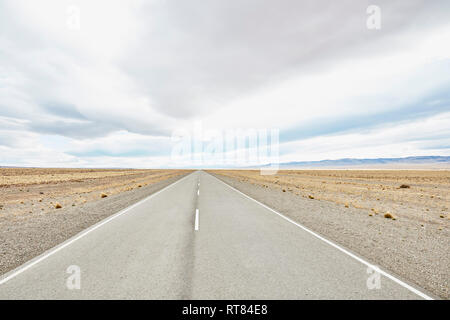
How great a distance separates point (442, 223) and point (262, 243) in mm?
8560

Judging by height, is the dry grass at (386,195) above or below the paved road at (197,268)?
below

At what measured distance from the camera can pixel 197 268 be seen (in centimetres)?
431

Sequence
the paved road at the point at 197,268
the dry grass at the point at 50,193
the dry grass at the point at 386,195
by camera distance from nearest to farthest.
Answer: the paved road at the point at 197,268, the dry grass at the point at 386,195, the dry grass at the point at 50,193

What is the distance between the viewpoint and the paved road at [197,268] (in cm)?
349

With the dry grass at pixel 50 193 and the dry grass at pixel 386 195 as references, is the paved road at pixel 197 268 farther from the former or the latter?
the dry grass at pixel 50 193

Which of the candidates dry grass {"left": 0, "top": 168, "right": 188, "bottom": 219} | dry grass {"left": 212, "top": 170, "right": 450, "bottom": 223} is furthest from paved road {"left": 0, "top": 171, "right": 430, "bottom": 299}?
dry grass {"left": 0, "top": 168, "right": 188, "bottom": 219}

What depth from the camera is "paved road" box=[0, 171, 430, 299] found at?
3488 mm

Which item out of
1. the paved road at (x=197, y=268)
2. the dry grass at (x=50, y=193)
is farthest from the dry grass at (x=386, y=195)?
the dry grass at (x=50, y=193)

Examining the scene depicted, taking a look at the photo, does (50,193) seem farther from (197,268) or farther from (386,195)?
(386,195)

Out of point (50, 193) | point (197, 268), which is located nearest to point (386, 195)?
point (197, 268)

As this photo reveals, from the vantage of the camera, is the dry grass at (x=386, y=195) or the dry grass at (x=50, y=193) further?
the dry grass at (x=50, y=193)

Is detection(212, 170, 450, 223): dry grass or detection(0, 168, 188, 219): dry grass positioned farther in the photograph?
detection(0, 168, 188, 219): dry grass

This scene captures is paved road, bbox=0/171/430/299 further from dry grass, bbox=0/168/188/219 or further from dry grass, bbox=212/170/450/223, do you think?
dry grass, bbox=0/168/188/219

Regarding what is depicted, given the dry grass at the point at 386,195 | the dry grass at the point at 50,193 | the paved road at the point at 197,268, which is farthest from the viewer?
the dry grass at the point at 50,193
